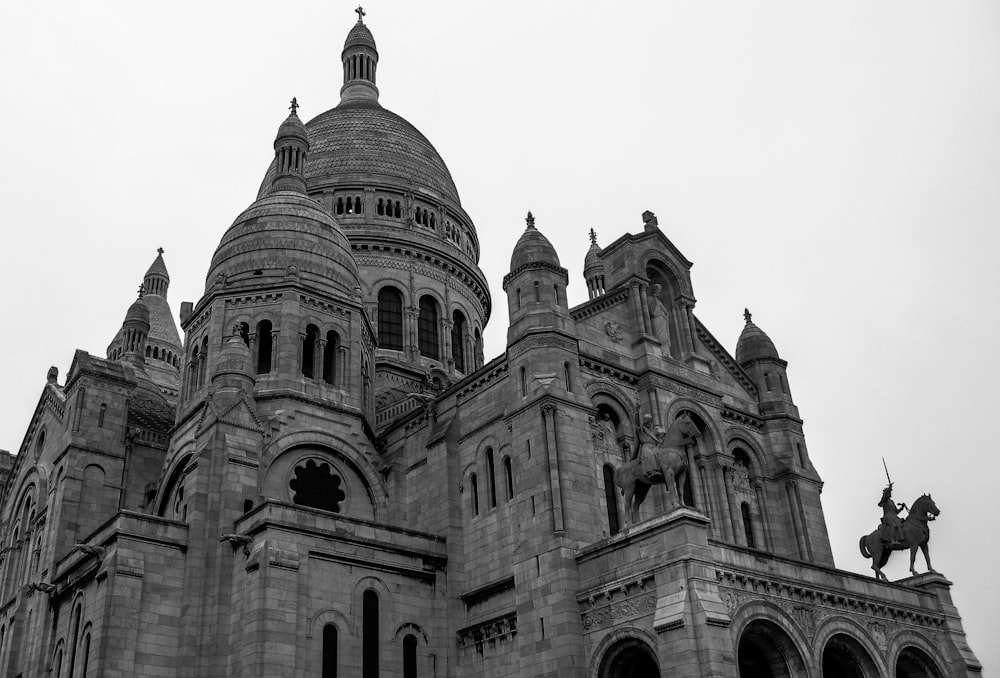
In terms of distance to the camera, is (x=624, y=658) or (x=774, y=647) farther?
(x=774, y=647)

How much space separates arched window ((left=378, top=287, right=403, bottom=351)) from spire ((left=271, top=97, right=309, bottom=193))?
8739 millimetres

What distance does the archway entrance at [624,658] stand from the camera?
2783 cm

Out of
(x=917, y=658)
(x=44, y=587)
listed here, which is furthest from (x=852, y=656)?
(x=44, y=587)

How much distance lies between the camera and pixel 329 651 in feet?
102

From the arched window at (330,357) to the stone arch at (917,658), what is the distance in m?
23.6

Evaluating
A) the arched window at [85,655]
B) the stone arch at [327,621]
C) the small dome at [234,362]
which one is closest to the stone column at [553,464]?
the stone arch at [327,621]

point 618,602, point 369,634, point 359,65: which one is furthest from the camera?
point 359,65

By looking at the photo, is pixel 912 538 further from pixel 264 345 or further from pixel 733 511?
pixel 264 345

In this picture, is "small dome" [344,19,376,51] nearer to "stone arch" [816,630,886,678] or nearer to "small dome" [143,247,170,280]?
"small dome" [143,247,170,280]

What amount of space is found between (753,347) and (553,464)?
1545cm

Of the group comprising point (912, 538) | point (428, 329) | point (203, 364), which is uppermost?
point (428, 329)

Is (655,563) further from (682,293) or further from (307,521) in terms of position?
(682,293)

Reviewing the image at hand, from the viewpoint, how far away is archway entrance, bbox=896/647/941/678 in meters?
32.8

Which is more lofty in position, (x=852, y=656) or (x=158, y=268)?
(x=158, y=268)
